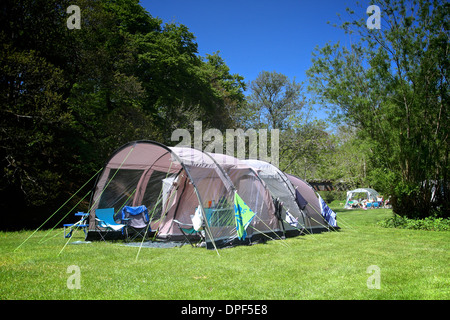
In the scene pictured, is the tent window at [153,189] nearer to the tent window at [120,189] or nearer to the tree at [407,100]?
the tent window at [120,189]

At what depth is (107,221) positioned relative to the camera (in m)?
8.08

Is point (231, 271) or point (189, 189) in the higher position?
point (189, 189)

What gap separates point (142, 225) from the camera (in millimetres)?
8180

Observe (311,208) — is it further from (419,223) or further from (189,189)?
(419,223)

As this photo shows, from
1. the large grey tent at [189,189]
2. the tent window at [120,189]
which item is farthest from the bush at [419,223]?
the tent window at [120,189]

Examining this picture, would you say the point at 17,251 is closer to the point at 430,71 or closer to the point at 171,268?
the point at 171,268

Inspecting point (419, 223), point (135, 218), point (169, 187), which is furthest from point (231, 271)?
point (419, 223)

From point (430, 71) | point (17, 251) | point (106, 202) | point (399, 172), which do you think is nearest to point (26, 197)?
point (106, 202)

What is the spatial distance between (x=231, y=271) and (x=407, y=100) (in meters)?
9.36

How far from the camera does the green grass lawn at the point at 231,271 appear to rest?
13.7 feet

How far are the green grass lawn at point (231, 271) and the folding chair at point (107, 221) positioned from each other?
0.40 meters

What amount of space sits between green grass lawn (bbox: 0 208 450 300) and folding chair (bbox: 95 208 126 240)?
40 cm

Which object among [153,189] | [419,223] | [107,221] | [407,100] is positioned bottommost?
[419,223]
